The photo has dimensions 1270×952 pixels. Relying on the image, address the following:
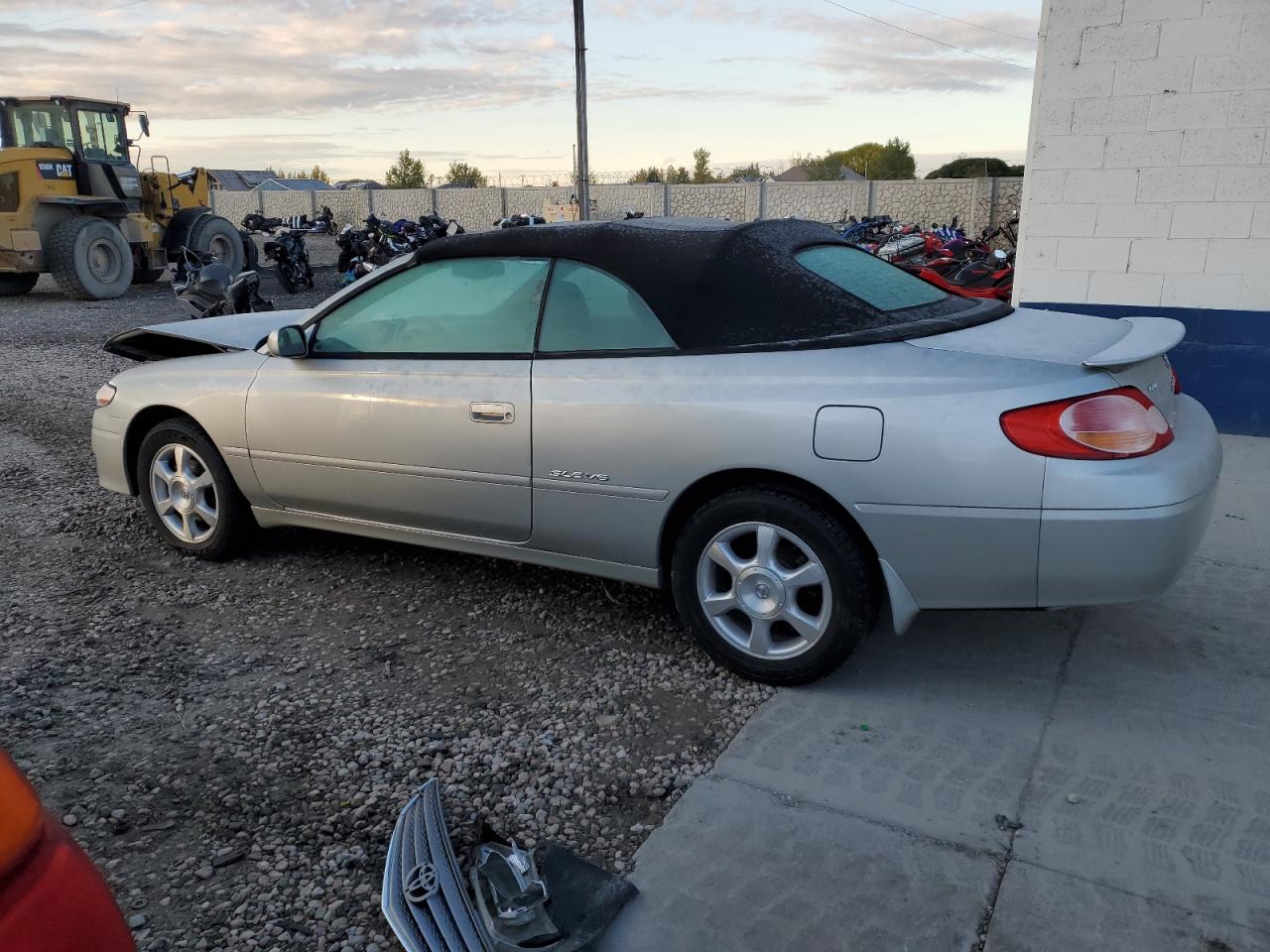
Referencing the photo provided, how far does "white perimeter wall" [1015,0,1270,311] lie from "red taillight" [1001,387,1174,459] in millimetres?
4193

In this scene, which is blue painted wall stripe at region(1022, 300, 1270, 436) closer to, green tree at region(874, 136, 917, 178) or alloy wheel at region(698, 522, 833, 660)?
alloy wheel at region(698, 522, 833, 660)

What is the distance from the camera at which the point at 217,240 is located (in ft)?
58.6

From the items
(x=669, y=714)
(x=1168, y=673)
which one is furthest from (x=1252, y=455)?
(x=669, y=714)

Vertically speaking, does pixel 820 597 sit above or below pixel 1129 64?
below

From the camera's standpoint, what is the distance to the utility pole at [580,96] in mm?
18172

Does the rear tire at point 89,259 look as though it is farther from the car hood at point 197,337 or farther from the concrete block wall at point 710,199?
the concrete block wall at point 710,199

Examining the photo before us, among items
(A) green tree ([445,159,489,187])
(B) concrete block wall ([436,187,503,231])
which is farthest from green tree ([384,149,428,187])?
(B) concrete block wall ([436,187,503,231])

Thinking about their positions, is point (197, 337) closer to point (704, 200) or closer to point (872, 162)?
point (704, 200)

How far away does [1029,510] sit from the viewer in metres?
2.94

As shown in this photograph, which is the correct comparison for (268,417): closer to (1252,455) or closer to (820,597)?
(820,597)

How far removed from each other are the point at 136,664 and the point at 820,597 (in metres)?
2.46

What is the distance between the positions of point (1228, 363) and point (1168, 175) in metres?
1.25

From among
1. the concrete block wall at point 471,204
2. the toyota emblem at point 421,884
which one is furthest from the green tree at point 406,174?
the toyota emblem at point 421,884

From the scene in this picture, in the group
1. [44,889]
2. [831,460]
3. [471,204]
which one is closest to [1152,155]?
[831,460]
